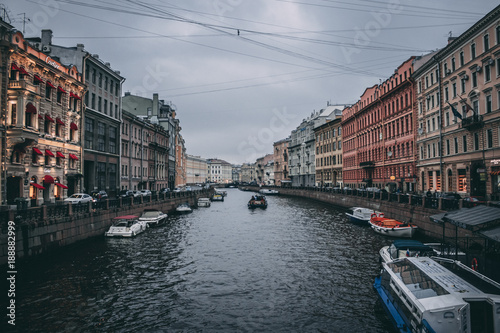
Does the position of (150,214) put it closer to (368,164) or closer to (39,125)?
(39,125)

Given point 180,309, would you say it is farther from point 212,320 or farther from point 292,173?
point 292,173

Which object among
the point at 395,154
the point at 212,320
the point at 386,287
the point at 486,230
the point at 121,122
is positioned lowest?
the point at 212,320

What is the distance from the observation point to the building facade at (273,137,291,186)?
149m

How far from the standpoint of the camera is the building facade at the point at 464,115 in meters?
→ 32.9

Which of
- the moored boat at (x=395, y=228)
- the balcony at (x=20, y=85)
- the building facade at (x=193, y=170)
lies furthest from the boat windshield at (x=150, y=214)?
the building facade at (x=193, y=170)

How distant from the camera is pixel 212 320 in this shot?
42.6ft

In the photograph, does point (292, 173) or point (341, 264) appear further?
point (292, 173)

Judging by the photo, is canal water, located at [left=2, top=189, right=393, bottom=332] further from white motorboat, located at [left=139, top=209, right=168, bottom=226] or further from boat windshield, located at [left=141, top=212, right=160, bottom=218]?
boat windshield, located at [left=141, top=212, right=160, bottom=218]

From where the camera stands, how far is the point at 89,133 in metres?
46.2

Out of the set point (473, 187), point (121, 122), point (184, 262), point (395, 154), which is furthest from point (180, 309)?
point (395, 154)

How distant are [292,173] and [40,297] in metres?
126

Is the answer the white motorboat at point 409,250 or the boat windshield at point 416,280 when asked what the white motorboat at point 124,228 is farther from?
the boat windshield at point 416,280

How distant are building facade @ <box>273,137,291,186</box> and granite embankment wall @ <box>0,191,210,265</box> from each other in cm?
11311

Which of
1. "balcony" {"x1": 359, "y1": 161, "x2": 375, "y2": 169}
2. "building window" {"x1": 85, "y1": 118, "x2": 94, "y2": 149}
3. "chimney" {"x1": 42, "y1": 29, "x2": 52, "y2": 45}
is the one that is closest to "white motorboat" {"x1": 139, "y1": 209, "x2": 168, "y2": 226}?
"building window" {"x1": 85, "y1": 118, "x2": 94, "y2": 149}
